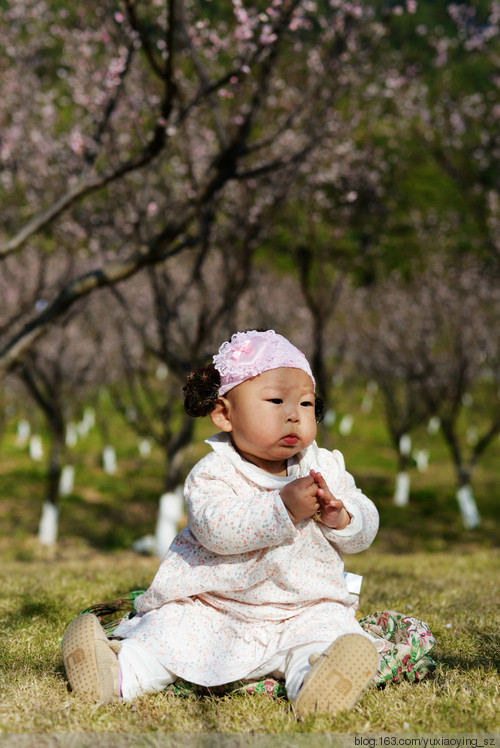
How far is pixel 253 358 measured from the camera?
2994mm

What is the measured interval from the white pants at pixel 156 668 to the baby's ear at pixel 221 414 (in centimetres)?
93

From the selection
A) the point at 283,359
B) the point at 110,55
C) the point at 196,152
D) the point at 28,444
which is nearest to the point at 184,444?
the point at 196,152

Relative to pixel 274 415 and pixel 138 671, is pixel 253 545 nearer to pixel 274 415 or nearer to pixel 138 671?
pixel 274 415

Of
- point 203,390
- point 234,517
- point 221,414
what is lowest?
point 234,517

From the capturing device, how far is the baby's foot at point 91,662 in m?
2.55

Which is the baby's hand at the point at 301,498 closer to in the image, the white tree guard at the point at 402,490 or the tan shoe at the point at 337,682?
the tan shoe at the point at 337,682

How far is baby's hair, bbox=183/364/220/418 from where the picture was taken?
3.05 m

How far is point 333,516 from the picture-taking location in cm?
275

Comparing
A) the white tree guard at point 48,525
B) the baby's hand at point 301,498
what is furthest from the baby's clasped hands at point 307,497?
the white tree guard at point 48,525

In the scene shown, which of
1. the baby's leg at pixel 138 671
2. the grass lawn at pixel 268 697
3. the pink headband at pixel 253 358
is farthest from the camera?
the pink headband at pixel 253 358

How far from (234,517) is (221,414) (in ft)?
1.76

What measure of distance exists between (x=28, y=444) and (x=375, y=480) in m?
12.7

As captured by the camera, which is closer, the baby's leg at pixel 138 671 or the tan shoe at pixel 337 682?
the tan shoe at pixel 337 682

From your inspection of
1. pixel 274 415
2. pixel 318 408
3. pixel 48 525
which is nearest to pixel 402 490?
pixel 48 525
